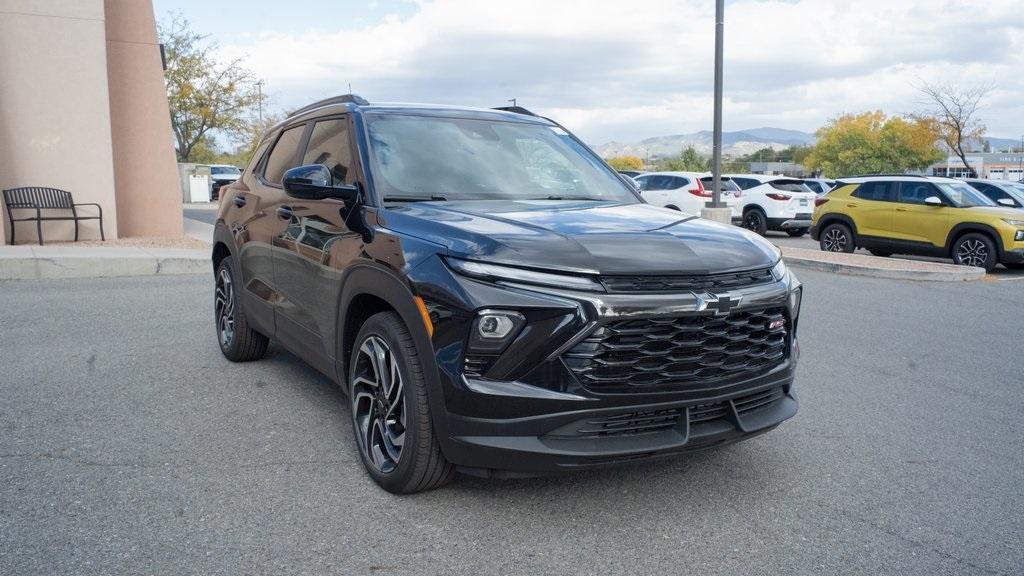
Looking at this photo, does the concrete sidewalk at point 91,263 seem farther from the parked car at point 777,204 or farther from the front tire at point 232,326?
the parked car at point 777,204

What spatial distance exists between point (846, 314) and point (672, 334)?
6.71 metres

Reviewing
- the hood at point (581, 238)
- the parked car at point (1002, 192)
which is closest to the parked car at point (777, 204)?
the parked car at point (1002, 192)

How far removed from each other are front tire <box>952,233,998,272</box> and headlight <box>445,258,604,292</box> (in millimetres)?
13107

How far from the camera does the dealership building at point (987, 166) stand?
9806 cm

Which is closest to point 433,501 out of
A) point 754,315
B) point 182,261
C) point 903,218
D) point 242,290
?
point 754,315

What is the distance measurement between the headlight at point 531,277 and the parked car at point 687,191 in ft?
59.5

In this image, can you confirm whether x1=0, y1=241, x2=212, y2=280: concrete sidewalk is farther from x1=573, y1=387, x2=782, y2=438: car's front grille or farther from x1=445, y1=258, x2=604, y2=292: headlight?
x1=573, y1=387, x2=782, y2=438: car's front grille

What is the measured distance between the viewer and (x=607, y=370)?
322cm

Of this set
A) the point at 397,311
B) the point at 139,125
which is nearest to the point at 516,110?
the point at 397,311

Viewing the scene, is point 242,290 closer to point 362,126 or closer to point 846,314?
point 362,126

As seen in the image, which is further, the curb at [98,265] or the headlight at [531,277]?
the curb at [98,265]

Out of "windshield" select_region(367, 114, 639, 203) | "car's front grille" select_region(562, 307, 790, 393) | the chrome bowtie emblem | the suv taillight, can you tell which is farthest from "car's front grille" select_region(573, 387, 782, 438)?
the suv taillight

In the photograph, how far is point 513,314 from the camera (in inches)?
125

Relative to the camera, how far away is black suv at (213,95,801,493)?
3.20 m
